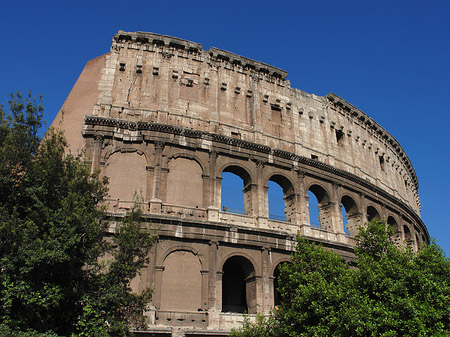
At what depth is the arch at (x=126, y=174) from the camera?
19766 millimetres

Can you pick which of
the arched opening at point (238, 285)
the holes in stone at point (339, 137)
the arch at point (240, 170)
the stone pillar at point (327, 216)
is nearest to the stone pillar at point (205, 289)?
the arched opening at point (238, 285)

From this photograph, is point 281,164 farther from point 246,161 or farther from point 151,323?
point 151,323

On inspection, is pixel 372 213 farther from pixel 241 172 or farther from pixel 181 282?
pixel 181 282

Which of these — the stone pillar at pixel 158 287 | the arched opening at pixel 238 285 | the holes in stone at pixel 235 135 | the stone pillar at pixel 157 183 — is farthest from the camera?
the holes in stone at pixel 235 135

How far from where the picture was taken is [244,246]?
66.0 ft

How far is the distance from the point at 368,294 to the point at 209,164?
10234mm

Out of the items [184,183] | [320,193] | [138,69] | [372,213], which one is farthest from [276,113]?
[372,213]

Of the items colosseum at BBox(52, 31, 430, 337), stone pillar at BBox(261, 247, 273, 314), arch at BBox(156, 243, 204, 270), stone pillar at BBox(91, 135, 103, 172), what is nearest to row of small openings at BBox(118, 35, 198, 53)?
colosseum at BBox(52, 31, 430, 337)

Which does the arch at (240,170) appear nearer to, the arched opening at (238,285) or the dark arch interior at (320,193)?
the arched opening at (238,285)

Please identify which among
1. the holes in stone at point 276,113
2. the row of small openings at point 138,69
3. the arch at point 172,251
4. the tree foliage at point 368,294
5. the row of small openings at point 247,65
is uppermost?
the row of small openings at point 247,65

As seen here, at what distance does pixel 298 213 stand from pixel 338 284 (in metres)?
8.37

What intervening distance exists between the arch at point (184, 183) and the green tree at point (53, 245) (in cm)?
544

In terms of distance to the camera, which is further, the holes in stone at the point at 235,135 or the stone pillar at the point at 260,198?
the holes in stone at the point at 235,135

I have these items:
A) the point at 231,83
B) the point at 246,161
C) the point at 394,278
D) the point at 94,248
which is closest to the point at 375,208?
the point at 246,161
